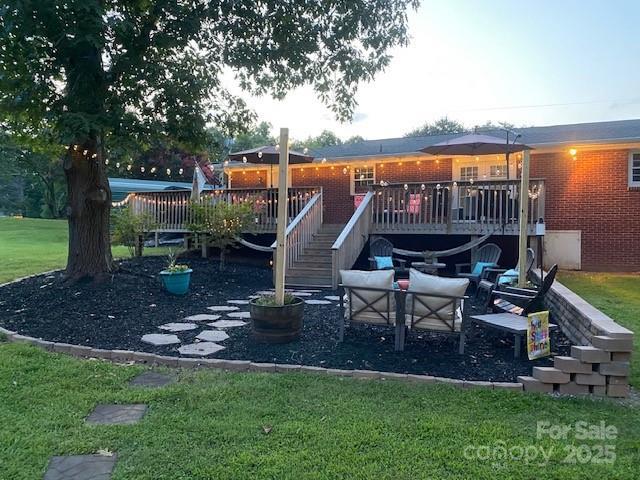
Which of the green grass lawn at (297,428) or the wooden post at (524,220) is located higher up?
the wooden post at (524,220)

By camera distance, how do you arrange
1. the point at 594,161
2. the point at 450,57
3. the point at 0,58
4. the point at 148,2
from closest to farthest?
the point at 0,58 < the point at 148,2 < the point at 594,161 < the point at 450,57

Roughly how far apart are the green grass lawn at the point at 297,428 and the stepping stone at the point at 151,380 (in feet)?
0.33

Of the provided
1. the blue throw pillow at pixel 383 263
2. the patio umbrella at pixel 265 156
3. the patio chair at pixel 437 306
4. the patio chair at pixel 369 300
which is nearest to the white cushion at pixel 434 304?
the patio chair at pixel 437 306

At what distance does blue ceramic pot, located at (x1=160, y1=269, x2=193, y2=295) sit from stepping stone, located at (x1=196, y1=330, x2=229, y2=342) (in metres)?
2.39

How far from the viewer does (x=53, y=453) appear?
2742 mm

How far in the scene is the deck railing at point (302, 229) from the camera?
10.2m

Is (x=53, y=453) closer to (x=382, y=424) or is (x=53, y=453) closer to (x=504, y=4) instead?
(x=382, y=424)

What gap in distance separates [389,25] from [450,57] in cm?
693

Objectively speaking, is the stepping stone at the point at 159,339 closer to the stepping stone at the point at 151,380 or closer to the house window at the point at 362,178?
the stepping stone at the point at 151,380

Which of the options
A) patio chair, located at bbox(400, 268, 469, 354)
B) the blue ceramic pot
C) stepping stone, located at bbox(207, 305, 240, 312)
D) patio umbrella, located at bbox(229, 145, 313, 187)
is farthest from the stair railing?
patio chair, located at bbox(400, 268, 469, 354)

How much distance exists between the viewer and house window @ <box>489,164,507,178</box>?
43.4 feet

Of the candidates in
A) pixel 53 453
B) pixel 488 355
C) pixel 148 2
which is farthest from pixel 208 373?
pixel 148 2

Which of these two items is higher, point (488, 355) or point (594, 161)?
point (594, 161)

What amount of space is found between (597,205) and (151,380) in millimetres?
11614
